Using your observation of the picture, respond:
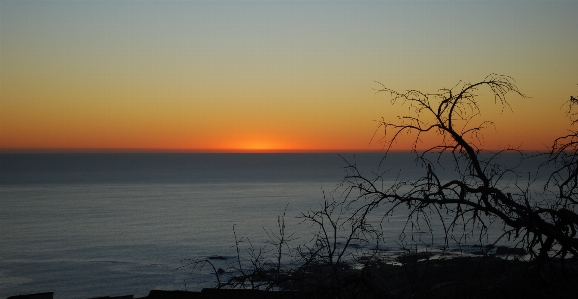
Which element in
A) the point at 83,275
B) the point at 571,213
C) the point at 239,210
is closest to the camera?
the point at 571,213

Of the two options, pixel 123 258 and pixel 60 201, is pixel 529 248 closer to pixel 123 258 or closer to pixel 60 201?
pixel 123 258

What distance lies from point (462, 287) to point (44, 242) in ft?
231

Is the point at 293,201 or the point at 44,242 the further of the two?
the point at 293,201

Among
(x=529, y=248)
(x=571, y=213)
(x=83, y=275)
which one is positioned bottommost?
(x=83, y=275)

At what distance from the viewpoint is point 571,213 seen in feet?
20.6

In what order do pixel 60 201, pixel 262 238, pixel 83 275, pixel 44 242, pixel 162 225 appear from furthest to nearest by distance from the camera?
pixel 60 201 < pixel 162 225 < pixel 44 242 < pixel 262 238 < pixel 83 275

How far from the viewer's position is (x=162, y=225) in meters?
82.8

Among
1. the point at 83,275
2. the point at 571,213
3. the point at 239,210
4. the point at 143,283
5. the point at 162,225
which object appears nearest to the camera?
the point at 571,213

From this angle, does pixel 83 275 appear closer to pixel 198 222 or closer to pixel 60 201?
pixel 198 222

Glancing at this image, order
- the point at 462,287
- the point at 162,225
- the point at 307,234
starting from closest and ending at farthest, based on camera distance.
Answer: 1. the point at 462,287
2. the point at 307,234
3. the point at 162,225

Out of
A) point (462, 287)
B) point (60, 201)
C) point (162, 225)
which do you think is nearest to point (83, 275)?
point (162, 225)

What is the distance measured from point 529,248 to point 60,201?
422 ft

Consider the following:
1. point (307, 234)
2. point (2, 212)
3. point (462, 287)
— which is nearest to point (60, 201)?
point (2, 212)

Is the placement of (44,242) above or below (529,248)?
below
